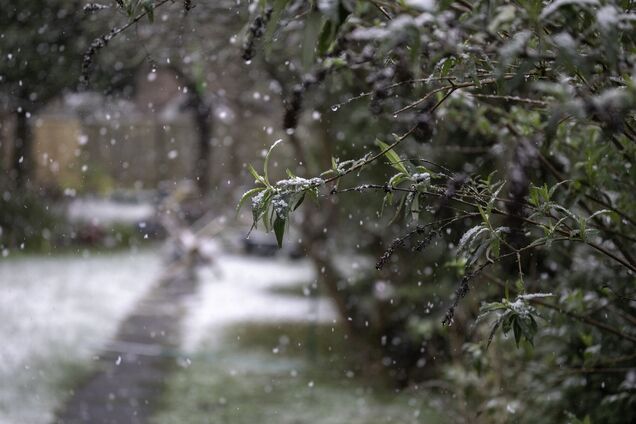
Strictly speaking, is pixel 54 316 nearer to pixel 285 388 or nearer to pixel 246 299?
pixel 246 299

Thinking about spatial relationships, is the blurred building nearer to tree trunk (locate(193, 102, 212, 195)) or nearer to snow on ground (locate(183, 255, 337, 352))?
tree trunk (locate(193, 102, 212, 195))

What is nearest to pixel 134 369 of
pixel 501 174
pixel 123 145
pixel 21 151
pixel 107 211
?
pixel 501 174

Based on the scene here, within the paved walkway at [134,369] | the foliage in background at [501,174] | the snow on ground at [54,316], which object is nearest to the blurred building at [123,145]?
the snow on ground at [54,316]

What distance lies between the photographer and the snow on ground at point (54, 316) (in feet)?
16.1

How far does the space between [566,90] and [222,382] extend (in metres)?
4.67

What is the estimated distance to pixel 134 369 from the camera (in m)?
5.96

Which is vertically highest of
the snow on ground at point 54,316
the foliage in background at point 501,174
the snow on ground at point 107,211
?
the foliage in background at point 501,174

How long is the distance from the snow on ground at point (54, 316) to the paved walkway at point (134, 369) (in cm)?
14

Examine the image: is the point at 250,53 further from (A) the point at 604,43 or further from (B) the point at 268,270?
(B) the point at 268,270

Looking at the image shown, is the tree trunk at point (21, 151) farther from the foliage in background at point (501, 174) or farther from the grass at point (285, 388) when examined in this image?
the foliage in background at point (501, 174)

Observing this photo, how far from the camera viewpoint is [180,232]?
1045 cm

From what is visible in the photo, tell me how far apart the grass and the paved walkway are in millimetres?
183

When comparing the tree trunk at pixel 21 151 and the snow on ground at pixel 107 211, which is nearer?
the tree trunk at pixel 21 151

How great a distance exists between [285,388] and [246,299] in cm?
356
